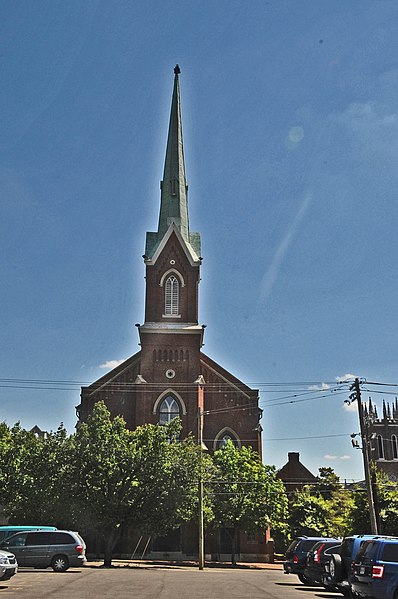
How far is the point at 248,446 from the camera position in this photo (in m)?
50.8

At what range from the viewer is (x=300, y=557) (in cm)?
2491

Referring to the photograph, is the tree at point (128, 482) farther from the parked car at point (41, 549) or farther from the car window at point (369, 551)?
the car window at point (369, 551)

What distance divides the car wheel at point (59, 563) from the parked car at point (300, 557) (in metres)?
9.07

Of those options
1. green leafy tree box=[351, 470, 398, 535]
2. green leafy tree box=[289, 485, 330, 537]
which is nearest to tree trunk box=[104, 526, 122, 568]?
green leafy tree box=[351, 470, 398, 535]

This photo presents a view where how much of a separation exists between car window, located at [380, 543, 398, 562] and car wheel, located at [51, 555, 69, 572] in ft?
56.5

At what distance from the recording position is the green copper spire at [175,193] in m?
55.7

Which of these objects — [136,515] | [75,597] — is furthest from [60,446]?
[75,597]

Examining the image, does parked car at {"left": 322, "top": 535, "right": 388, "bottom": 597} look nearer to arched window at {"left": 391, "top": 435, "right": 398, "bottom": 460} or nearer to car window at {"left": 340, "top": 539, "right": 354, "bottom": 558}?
car window at {"left": 340, "top": 539, "right": 354, "bottom": 558}

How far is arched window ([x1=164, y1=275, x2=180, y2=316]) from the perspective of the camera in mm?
52781

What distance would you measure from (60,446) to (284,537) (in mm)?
20172

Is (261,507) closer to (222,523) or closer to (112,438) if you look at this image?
(222,523)

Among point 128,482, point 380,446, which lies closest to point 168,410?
point 128,482

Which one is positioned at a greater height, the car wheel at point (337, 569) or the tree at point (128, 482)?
the tree at point (128, 482)

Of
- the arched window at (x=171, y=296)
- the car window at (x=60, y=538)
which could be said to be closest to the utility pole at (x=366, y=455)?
the car window at (x=60, y=538)
